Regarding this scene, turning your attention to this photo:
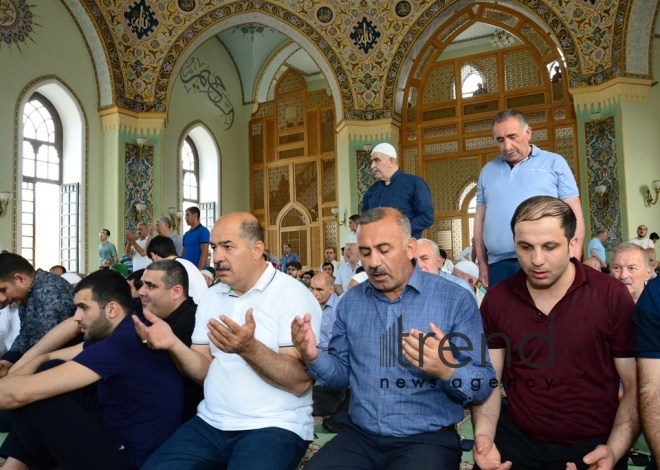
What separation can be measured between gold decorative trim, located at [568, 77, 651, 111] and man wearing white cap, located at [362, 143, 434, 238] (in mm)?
7498

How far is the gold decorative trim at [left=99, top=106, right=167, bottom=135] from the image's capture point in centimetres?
1117

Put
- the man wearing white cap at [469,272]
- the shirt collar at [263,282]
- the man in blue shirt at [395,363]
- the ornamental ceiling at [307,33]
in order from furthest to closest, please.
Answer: the ornamental ceiling at [307,33], the man wearing white cap at [469,272], the shirt collar at [263,282], the man in blue shirt at [395,363]

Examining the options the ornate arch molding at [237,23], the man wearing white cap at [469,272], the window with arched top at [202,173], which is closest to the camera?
the man wearing white cap at [469,272]

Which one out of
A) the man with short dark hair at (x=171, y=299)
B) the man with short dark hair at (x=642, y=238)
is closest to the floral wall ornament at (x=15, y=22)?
the man with short dark hair at (x=171, y=299)

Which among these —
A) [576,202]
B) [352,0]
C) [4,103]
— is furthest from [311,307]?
[352,0]

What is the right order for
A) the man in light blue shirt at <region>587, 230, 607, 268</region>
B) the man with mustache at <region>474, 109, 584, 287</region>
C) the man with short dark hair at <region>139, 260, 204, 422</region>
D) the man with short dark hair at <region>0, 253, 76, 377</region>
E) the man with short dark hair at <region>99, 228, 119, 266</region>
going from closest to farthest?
1. the man with short dark hair at <region>139, 260, 204, 422</region>
2. the man with mustache at <region>474, 109, 584, 287</region>
3. the man with short dark hair at <region>0, 253, 76, 377</region>
4. the man in light blue shirt at <region>587, 230, 607, 268</region>
5. the man with short dark hair at <region>99, 228, 119, 266</region>

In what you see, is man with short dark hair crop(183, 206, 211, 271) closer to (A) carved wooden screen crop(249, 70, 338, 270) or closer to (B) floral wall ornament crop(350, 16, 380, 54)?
(B) floral wall ornament crop(350, 16, 380, 54)

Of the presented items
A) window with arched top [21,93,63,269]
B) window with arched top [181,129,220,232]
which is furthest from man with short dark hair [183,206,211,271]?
window with arched top [181,129,220,232]

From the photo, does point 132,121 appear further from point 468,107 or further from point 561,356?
point 561,356

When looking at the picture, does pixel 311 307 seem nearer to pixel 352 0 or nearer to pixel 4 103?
pixel 4 103

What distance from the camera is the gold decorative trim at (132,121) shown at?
11.2 meters

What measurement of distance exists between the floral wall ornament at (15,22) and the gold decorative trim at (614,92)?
928 cm

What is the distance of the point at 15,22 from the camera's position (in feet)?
32.7

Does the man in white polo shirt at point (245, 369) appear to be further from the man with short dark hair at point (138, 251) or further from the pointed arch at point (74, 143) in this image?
the pointed arch at point (74, 143)
